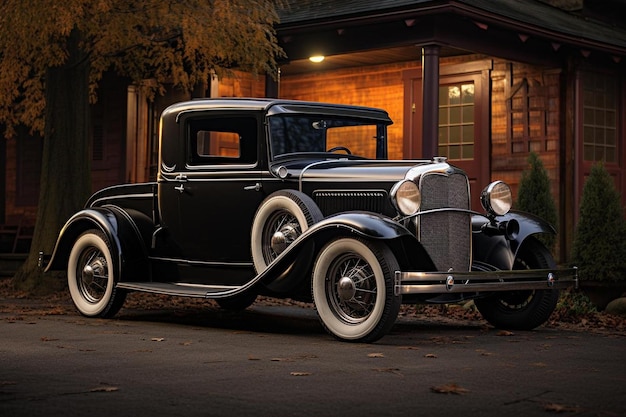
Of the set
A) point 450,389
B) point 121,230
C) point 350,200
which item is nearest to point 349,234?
point 350,200

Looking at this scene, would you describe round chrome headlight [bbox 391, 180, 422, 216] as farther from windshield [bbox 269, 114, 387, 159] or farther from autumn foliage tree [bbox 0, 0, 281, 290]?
autumn foliage tree [bbox 0, 0, 281, 290]

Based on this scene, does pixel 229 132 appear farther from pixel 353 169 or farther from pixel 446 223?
pixel 446 223

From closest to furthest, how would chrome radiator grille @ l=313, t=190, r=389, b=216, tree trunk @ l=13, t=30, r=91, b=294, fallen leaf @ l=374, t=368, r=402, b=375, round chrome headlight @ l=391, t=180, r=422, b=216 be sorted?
fallen leaf @ l=374, t=368, r=402, b=375 → round chrome headlight @ l=391, t=180, r=422, b=216 → chrome radiator grille @ l=313, t=190, r=389, b=216 → tree trunk @ l=13, t=30, r=91, b=294

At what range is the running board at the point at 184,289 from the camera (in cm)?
945

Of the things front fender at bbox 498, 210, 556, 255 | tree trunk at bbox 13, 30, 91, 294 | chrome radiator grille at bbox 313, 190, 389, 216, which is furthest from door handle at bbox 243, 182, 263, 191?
tree trunk at bbox 13, 30, 91, 294

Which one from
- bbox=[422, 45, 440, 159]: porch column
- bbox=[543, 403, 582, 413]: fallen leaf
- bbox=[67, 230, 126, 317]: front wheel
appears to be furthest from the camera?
bbox=[422, 45, 440, 159]: porch column

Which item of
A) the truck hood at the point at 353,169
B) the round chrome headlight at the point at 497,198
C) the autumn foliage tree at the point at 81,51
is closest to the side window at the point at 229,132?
the truck hood at the point at 353,169

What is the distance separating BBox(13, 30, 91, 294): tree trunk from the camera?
1412 centimetres

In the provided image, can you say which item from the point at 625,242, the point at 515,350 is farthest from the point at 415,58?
the point at 515,350

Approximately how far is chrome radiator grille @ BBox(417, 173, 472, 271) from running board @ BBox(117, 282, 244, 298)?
1.67 metres

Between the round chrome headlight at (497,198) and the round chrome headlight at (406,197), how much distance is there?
96 centimetres

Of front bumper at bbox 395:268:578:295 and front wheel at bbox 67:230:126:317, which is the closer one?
front bumper at bbox 395:268:578:295

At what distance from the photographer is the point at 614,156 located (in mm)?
18500

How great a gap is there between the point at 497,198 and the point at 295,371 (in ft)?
11.4
